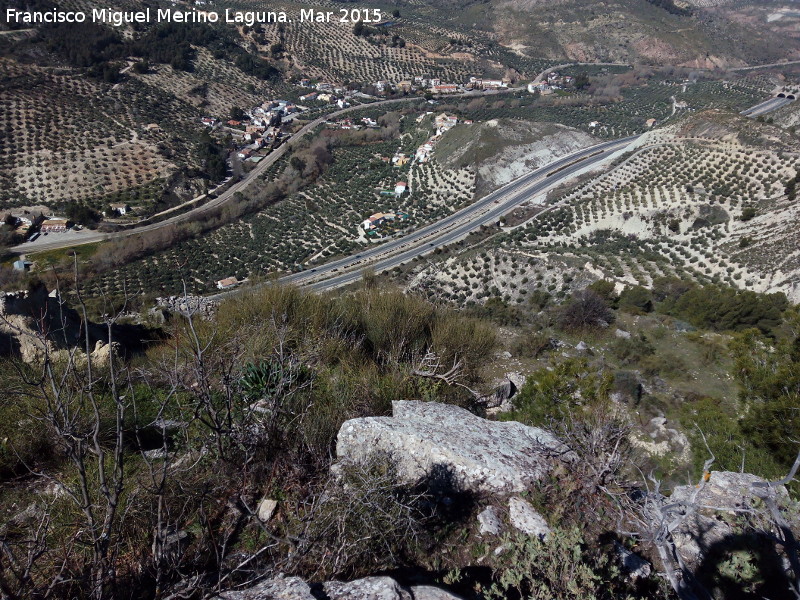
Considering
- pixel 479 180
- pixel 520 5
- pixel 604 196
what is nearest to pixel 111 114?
pixel 479 180

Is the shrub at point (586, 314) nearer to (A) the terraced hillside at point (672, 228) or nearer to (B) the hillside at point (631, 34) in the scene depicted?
(A) the terraced hillside at point (672, 228)

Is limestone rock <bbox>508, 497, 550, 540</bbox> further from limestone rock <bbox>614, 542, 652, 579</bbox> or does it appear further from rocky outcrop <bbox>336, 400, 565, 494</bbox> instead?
limestone rock <bbox>614, 542, 652, 579</bbox>

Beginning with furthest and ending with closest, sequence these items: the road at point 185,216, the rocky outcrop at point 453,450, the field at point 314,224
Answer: the road at point 185,216, the field at point 314,224, the rocky outcrop at point 453,450

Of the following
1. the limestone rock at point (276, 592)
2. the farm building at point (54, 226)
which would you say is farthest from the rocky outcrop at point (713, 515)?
the farm building at point (54, 226)

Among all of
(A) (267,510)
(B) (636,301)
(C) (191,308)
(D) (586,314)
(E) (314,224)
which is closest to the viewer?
(A) (267,510)

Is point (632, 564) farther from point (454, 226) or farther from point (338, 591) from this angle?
point (454, 226)

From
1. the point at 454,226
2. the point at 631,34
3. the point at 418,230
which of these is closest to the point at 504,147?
the point at 454,226
